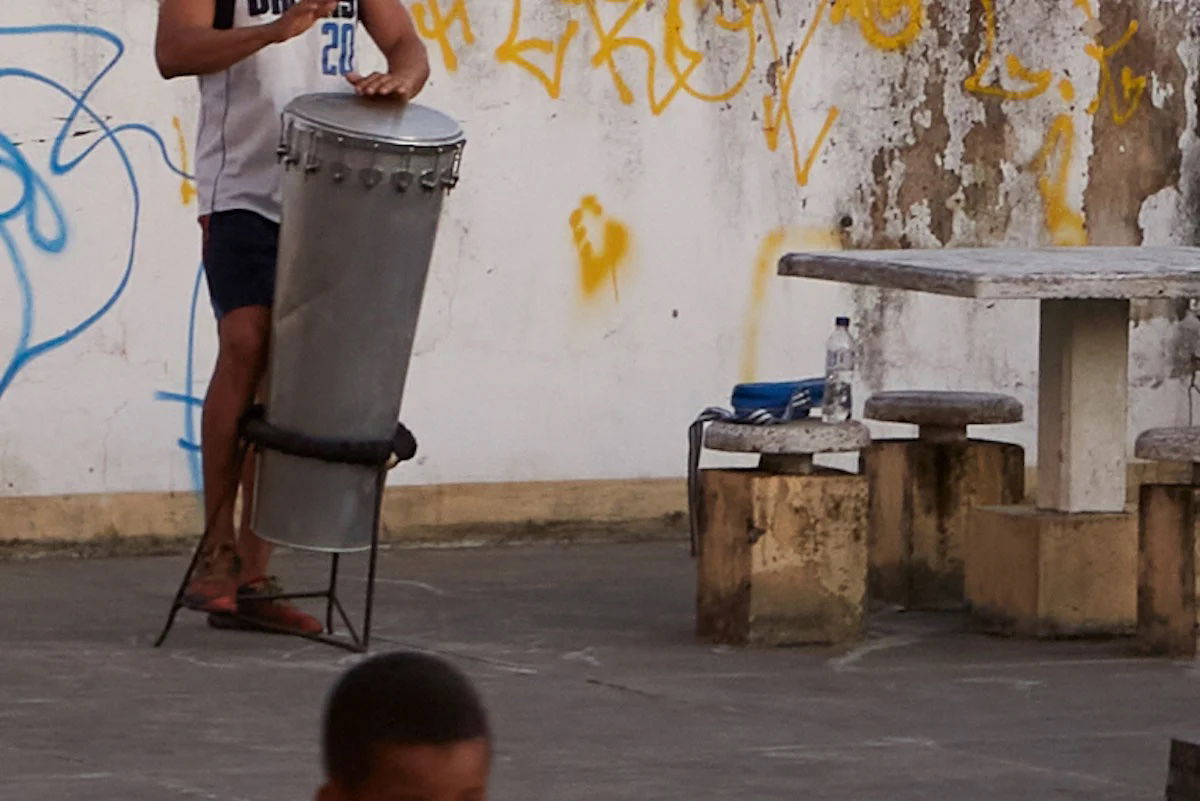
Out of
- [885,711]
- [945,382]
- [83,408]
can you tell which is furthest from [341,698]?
[945,382]

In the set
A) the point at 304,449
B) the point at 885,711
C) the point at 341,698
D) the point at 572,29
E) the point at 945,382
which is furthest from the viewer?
the point at 945,382

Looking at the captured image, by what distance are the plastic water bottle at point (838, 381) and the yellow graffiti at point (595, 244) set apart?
4.26 ft

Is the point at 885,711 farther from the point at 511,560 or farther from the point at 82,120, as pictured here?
the point at 82,120

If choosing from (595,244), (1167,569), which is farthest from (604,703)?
(595,244)

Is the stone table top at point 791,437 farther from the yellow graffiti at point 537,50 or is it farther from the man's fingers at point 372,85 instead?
the yellow graffiti at point 537,50

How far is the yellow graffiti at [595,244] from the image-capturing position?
9188 millimetres

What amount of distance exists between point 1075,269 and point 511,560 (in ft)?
8.37

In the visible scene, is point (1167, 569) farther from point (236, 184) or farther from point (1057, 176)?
point (1057, 176)

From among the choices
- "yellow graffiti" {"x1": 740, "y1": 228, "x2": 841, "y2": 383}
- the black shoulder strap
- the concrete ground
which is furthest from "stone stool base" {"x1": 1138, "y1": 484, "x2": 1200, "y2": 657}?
"yellow graffiti" {"x1": 740, "y1": 228, "x2": 841, "y2": 383}

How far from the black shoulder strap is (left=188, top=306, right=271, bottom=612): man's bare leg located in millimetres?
→ 666

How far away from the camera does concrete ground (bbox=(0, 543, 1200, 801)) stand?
5.18 meters

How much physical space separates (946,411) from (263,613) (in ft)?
7.07

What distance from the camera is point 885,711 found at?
603 centimetres

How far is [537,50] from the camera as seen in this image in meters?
9.07
